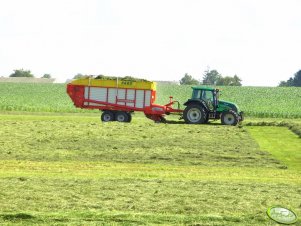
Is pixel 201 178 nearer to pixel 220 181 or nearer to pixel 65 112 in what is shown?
pixel 220 181

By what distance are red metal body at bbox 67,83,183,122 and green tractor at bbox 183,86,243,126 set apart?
87 centimetres

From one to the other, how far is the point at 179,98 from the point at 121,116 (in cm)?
3190

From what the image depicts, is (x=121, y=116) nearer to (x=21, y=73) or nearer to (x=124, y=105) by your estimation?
(x=124, y=105)

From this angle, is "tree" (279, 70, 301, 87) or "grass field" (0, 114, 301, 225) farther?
"tree" (279, 70, 301, 87)

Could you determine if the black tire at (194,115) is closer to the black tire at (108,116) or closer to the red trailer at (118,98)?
the red trailer at (118,98)

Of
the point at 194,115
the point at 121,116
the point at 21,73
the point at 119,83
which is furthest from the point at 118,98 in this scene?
the point at 21,73

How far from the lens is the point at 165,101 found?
3797 centimetres

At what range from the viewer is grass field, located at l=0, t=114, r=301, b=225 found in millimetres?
11375

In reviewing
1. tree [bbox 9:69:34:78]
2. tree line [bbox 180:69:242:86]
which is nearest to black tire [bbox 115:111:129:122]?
tree line [bbox 180:69:242:86]

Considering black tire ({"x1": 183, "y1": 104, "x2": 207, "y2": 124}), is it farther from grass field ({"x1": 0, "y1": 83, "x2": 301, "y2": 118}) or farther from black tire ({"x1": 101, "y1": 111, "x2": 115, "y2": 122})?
grass field ({"x1": 0, "y1": 83, "x2": 301, "y2": 118})


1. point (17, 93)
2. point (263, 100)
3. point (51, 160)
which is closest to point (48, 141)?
point (51, 160)

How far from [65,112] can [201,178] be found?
34.8 m

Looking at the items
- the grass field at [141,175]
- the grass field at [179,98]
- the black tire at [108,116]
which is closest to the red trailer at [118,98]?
the black tire at [108,116]

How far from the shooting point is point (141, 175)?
1697cm
